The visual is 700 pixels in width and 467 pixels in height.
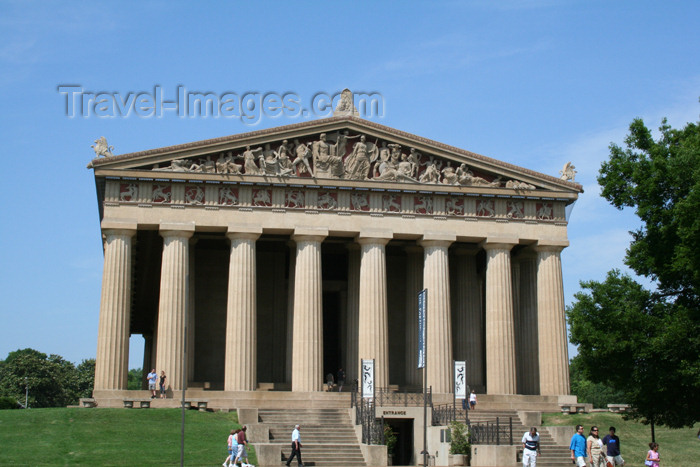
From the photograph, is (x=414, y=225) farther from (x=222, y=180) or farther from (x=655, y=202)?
(x=655, y=202)

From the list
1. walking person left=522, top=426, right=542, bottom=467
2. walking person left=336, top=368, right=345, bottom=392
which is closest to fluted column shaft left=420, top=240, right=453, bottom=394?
walking person left=336, top=368, right=345, bottom=392

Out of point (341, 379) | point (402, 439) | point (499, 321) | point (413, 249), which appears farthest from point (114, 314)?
point (499, 321)

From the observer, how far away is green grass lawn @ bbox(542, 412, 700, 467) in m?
42.0

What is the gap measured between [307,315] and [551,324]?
14921 millimetres

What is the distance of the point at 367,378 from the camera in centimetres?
4438

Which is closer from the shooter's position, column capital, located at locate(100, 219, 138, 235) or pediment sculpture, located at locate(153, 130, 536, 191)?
column capital, located at locate(100, 219, 138, 235)

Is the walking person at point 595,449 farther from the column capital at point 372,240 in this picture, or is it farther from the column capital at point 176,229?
the column capital at point 176,229

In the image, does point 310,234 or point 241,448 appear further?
point 310,234

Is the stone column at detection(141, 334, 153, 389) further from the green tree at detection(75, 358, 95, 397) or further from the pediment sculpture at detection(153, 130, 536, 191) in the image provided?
the green tree at detection(75, 358, 95, 397)

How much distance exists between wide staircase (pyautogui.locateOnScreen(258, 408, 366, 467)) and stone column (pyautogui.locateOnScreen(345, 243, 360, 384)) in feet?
22.8

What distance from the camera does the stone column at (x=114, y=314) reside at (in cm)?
4884

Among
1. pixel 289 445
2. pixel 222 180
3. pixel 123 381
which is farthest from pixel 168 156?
pixel 289 445

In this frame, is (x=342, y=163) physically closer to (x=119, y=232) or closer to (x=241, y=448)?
(x=119, y=232)

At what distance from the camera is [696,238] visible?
3456cm
